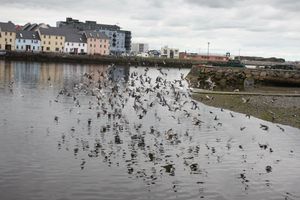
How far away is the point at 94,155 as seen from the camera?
26.3m

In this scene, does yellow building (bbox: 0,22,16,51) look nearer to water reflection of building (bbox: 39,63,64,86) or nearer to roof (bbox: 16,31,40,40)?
roof (bbox: 16,31,40,40)

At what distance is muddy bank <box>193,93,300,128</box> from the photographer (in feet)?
136

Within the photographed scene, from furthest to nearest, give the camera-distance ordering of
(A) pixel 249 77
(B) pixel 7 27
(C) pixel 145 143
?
(B) pixel 7 27, (A) pixel 249 77, (C) pixel 145 143

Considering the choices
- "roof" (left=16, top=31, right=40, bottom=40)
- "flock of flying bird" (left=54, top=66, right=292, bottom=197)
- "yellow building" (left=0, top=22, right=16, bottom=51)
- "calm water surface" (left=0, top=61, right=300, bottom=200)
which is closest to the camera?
"calm water surface" (left=0, top=61, right=300, bottom=200)

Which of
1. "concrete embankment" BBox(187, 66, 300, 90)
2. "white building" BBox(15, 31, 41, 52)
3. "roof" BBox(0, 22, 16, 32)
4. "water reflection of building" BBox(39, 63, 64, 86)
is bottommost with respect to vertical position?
"water reflection of building" BBox(39, 63, 64, 86)

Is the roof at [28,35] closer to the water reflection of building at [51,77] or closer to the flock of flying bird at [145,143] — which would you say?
the water reflection of building at [51,77]

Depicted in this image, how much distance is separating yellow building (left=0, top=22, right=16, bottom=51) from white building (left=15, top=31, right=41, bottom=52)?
205 cm

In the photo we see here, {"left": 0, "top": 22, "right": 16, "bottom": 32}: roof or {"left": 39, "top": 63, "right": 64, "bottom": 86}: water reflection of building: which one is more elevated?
{"left": 0, "top": 22, "right": 16, "bottom": 32}: roof

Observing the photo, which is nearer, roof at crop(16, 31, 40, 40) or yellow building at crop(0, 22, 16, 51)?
yellow building at crop(0, 22, 16, 51)

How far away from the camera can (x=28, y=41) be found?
196 metres

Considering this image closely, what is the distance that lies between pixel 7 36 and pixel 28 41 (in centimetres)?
967

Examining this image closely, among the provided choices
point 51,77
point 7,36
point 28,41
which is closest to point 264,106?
point 51,77

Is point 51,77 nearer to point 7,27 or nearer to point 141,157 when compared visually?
point 141,157

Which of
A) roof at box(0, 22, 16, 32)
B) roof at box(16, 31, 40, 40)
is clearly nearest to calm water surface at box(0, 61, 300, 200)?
roof at box(0, 22, 16, 32)
